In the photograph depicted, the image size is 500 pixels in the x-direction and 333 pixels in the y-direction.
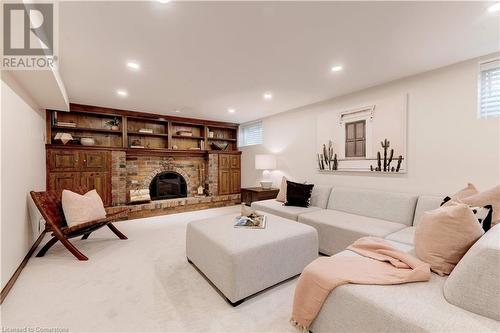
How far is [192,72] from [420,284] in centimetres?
289

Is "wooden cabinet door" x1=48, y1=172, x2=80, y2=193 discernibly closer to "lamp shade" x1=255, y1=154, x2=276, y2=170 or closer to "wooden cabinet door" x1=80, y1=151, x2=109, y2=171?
"wooden cabinet door" x1=80, y1=151, x2=109, y2=171

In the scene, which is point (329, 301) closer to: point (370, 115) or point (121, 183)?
point (370, 115)

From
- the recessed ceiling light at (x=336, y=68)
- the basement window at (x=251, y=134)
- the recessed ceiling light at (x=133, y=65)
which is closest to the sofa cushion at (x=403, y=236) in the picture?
the recessed ceiling light at (x=336, y=68)

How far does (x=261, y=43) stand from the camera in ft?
6.67

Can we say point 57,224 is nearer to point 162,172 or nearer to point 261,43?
point 162,172

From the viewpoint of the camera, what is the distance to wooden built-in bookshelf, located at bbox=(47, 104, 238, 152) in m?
4.18

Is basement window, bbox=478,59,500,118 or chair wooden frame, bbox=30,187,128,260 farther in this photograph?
chair wooden frame, bbox=30,187,128,260

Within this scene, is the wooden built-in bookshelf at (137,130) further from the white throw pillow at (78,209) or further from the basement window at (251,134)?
the white throw pillow at (78,209)

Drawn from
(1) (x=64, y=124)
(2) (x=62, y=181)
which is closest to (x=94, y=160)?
(2) (x=62, y=181)

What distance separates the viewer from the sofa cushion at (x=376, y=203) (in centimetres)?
262

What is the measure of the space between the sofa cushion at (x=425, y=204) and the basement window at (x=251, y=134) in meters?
3.61

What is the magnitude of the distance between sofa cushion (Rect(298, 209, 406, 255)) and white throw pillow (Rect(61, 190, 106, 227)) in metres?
2.82

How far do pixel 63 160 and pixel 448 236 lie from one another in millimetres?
5250
